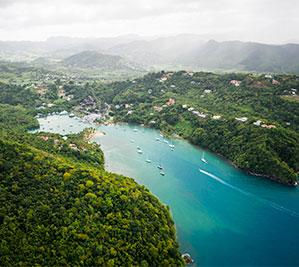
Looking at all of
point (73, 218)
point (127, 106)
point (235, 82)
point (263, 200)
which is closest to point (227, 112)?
point (235, 82)

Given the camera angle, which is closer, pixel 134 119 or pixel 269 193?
pixel 269 193

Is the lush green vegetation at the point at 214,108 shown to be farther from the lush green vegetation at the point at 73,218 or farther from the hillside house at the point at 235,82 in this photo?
the lush green vegetation at the point at 73,218

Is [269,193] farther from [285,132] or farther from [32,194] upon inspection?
[32,194]

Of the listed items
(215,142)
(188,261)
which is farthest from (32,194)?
(215,142)

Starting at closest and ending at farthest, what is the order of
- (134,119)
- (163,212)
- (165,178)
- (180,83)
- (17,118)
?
(163,212), (165,178), (17,118), (134,119), (180,83)

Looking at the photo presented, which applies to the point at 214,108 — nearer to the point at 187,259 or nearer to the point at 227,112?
the point at 227,112

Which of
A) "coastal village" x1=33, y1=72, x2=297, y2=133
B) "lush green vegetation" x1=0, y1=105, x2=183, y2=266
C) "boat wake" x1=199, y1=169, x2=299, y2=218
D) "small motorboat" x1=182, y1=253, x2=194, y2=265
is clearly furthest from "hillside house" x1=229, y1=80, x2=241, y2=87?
"small motorboat" x1=182, y1=253, x2=194, y2=265
